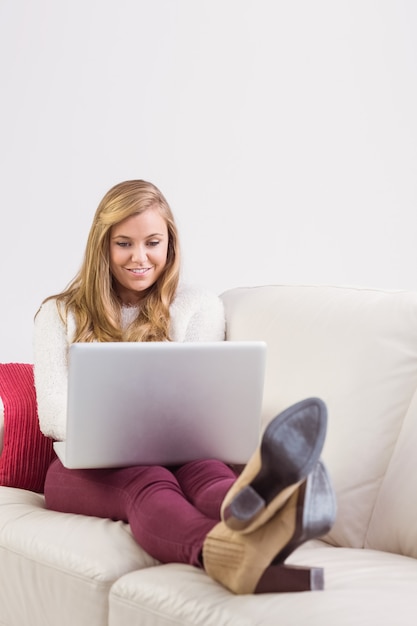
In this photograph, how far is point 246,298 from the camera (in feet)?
8.32

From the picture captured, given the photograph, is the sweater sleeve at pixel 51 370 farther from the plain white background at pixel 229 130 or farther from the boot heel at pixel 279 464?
the plain white background at pixel 229 130

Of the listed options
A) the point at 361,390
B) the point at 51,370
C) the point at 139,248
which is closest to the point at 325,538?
the point at 361,390

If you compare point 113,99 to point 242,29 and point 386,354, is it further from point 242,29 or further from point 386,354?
point 386,354

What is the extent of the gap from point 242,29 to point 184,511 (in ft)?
8.23

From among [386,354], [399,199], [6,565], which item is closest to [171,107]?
[399,199]

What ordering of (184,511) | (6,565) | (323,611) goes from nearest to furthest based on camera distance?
(323,611) → (184,511) → (6,565)

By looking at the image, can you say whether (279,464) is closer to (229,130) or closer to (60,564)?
(60,564)

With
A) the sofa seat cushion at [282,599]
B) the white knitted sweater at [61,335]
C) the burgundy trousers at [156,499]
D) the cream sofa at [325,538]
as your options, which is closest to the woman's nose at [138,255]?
the white knitted sweater at [61,335]

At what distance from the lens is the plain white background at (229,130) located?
3625 mm

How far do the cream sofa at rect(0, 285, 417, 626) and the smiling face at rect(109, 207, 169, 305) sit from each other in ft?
0.95

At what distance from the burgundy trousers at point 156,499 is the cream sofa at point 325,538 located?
0.12ft

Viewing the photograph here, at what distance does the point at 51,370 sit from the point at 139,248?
394 mm

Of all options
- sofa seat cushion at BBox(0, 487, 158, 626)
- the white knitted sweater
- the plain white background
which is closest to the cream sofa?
sofa seat cushion at BBox(0, 487, 158, 626)

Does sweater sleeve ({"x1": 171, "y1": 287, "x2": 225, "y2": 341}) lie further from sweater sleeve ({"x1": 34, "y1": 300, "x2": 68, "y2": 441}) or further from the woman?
sweater sleeve ({"x1": 34, "y1": 300, "x2": 68, "y2": 441})
